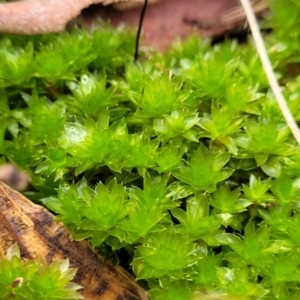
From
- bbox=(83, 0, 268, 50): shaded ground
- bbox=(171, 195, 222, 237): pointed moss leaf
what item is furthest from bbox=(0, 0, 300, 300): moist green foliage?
bbox=(83, 0, 268, 50): shaded ground

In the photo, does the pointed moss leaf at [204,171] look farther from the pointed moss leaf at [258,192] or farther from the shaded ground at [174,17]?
the shaded ground at [174,17]

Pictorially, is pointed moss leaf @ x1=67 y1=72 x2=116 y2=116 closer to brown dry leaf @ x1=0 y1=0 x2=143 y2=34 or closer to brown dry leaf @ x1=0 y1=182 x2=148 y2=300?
brown dry leaf @ x1=0 y1=0 x2=143 y2=34

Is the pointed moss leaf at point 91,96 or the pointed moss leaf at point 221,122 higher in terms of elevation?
the pointed moss leaf at point 91,96

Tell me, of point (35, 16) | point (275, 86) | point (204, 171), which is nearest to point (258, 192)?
point (204, 171)

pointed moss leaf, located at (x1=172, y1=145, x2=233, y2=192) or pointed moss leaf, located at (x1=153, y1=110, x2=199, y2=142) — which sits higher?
pointed moss leaf, located at (x1=153, y1=110, x2=199, y2=142)

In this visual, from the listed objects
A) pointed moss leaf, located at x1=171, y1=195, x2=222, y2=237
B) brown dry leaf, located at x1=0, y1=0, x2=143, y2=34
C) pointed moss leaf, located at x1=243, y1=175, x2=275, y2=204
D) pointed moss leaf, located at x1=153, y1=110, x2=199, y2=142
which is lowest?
pointed moss leaf, located at x1=171, y1=195, x2=222, y2=237

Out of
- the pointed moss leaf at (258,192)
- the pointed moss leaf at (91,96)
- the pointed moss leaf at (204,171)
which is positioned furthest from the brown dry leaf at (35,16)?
the pointed moss leaf at (258,192)
